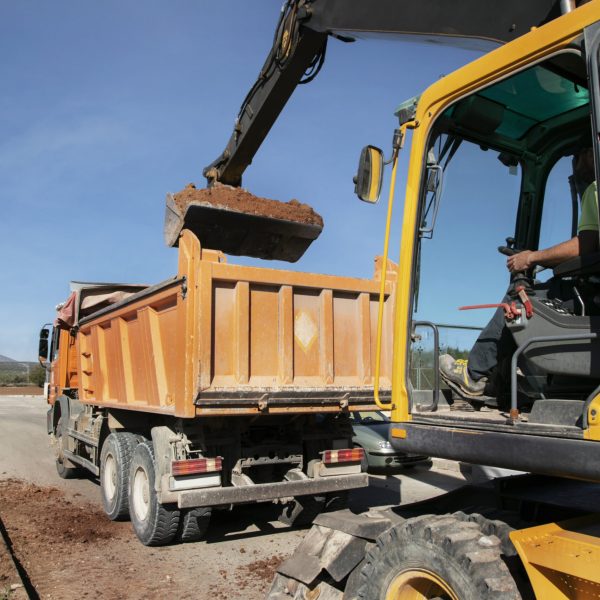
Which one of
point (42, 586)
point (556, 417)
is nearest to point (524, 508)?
point (556, 417)

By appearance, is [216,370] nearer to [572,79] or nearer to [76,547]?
[76,547]

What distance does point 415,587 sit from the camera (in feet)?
9.23

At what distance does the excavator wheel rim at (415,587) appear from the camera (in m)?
2.70

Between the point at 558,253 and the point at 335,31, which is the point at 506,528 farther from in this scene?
the point at 335,31

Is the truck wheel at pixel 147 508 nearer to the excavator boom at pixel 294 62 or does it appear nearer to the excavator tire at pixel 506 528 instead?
the excavator boom at pixel 294 62

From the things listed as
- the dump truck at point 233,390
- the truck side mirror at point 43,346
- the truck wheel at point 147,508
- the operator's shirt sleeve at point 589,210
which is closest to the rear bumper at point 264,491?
the dump truck at point 233,390

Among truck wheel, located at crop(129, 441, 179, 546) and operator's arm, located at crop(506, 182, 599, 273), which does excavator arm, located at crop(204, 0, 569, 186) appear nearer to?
operator's arm, located at crop(506, 182, 599, 273)

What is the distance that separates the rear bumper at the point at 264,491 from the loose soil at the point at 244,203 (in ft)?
10.8

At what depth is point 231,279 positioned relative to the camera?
5.86 metres

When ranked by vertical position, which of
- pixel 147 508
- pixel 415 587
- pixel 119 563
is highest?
pixel 415 587

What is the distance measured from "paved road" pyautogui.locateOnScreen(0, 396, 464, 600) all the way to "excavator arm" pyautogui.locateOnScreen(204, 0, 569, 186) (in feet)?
13.9

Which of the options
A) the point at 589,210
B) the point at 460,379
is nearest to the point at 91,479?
the point at 460,379

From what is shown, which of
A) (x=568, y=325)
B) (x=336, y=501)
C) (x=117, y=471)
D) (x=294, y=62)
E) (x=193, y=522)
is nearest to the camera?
(x=568, y=325)

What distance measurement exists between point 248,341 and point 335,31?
2.97 m
